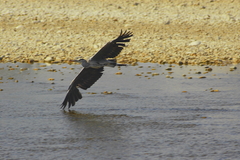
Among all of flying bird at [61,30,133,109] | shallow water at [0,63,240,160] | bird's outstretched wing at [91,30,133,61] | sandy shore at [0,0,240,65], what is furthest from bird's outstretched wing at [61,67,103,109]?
sandy shore at [0,0,240,65]

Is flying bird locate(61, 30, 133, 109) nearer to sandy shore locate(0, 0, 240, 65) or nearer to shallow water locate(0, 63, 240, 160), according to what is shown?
shallow water locate(0, 63, 240, 160)

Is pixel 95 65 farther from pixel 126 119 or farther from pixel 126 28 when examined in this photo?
pixel 126 28

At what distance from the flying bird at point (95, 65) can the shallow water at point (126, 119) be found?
0.24 meters

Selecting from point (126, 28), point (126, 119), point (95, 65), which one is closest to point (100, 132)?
→ point (126, 119)

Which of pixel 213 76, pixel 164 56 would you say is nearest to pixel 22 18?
pixel 164 56

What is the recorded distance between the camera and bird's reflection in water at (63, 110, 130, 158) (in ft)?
20.1

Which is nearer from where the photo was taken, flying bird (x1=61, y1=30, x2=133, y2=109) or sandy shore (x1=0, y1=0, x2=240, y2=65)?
flying bird (x1=61, y1=30, x2=133, y2=109)

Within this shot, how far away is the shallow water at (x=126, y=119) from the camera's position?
6020 mm

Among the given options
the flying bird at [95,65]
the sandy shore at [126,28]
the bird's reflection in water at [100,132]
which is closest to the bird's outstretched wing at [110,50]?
the flying bird at [95,65]

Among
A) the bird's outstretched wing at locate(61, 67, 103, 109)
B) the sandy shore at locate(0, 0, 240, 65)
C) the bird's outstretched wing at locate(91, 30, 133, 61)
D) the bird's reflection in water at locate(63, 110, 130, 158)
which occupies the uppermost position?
the sandy shore at locate(0, 0, 240, 65)

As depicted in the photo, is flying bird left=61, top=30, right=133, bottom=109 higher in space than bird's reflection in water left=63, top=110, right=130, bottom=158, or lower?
higher

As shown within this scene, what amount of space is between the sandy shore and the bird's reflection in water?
20.6 feet

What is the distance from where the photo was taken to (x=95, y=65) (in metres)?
8.84

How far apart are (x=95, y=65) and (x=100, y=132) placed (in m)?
2.17
